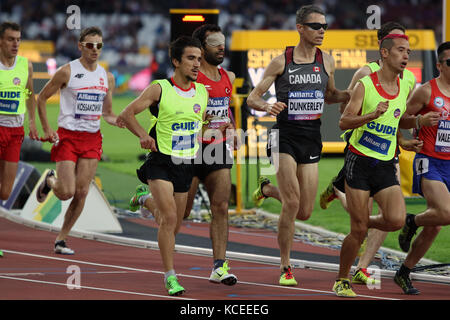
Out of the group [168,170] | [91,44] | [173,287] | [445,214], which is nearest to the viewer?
[173,287]

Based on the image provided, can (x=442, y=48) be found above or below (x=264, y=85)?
above

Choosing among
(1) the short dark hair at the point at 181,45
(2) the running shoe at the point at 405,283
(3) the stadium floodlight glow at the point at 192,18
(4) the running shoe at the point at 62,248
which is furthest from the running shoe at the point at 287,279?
(3) the stadium floodlight glow at the point at 192,18

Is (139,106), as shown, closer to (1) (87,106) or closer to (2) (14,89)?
(1) (87,106)

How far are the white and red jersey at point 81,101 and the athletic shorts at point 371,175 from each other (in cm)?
376

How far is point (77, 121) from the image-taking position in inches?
423

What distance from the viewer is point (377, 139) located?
26.7ft

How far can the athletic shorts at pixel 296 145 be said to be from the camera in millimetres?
8852

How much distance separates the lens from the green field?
40.2 ft

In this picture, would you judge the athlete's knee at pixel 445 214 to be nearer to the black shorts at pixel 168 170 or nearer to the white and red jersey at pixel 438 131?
the white and red jersey at pixel 438 131

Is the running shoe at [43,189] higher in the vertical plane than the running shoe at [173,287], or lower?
higher

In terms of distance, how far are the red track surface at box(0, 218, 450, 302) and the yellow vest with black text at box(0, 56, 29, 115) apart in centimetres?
162

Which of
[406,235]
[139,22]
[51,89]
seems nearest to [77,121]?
[51,89]

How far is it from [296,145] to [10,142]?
3.60 meters

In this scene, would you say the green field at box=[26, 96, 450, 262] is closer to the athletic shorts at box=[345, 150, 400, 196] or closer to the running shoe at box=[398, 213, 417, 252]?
the running shoe at box=[398, 213, 417, 252]
